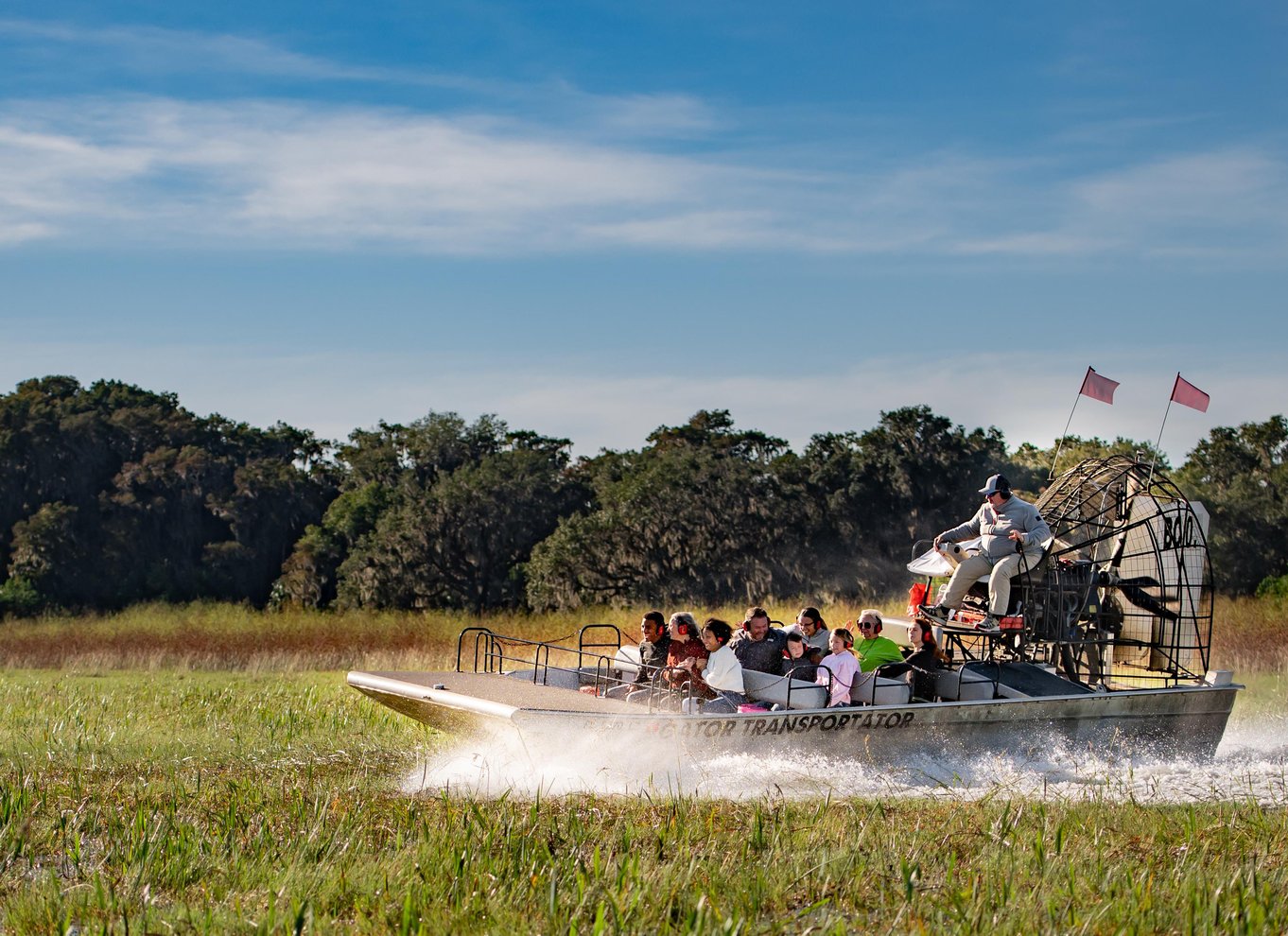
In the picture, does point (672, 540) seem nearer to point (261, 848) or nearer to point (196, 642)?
point (196, 642)

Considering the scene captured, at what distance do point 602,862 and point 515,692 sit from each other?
450cm

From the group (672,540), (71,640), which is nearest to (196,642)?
(71,640)

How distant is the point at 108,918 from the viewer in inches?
266

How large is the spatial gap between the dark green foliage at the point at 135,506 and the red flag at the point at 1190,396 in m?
35.9

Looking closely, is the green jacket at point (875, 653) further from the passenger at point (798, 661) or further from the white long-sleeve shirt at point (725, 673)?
the white long-sleeve shirt at point (725, 673)

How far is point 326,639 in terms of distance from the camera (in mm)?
29797

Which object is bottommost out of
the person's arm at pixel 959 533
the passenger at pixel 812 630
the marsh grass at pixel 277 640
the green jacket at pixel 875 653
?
the marsh grass at pixel 277 640

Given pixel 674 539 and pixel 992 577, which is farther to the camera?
pixel 674 539

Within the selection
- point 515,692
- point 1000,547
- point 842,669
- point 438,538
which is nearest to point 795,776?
point 842,669

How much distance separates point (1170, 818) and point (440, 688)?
235 inches

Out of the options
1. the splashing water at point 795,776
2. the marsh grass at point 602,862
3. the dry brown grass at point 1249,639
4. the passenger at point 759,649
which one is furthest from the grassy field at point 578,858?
the dry brown grass at point 1249,639

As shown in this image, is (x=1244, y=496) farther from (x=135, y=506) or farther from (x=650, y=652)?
(x=135, y=506)

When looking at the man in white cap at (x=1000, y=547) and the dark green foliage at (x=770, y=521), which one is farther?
the dark green foliage at (x=770, y=521)

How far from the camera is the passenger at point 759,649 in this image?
13.0 metres
